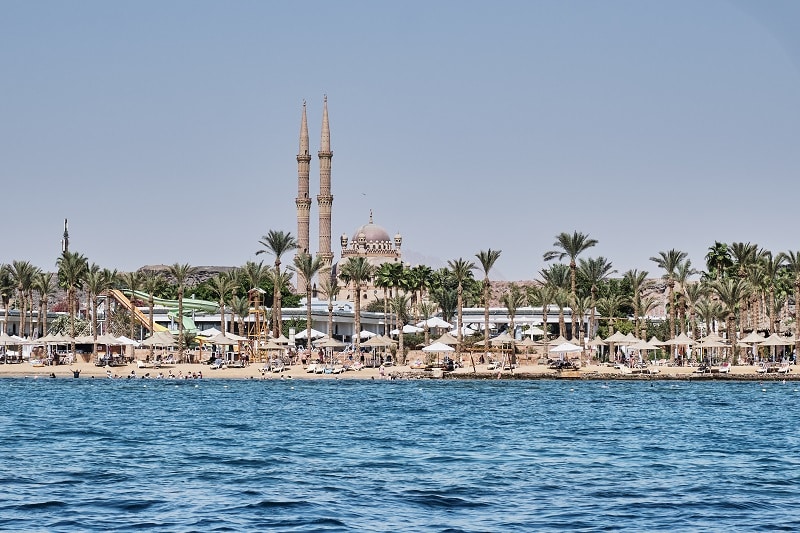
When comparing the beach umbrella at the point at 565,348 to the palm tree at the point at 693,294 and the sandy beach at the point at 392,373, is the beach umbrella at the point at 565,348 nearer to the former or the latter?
the sandy beach at the point at 392,373

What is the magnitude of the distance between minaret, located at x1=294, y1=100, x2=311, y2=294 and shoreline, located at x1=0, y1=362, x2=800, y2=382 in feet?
254

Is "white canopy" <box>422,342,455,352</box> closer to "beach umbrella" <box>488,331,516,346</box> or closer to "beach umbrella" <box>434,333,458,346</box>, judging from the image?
"beach umbrella" <box>434,333,458,346</box>

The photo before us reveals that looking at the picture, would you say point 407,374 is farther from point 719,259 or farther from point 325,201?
point 325,201

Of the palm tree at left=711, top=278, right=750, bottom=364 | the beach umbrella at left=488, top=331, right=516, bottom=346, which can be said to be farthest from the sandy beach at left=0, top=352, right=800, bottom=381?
the palm tree at left=711, top=278, right=750, bottom=364

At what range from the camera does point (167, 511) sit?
25.8m

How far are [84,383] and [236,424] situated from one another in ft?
117

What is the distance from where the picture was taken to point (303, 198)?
6762 inches

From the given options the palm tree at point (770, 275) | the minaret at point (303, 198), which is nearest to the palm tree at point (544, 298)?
the palm tree at point (770, 275)

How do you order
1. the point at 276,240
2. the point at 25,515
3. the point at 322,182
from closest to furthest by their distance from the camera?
the point at 25,515 → the point at 276,240 → the point at 322,182

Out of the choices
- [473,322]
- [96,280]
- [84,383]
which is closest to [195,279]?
[473,322]

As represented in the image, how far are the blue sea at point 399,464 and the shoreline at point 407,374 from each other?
1979 cm

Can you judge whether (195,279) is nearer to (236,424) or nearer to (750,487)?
(236,424)

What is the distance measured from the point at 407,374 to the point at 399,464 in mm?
53701

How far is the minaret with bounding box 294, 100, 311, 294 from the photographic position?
561 ft
